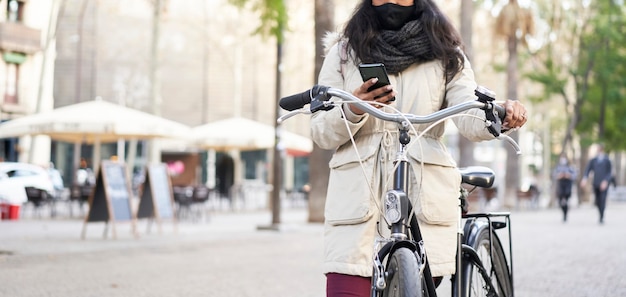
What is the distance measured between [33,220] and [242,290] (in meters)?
15.1

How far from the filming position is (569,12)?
119ft

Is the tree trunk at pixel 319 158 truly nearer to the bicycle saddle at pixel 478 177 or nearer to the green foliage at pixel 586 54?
the bicycle saddle at pixel 478 177

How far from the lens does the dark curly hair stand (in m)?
3.51

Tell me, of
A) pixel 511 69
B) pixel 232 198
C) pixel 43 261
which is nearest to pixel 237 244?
pixel 43 261

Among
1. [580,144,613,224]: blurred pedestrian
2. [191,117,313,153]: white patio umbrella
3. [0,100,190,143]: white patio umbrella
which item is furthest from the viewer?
[191,117,313,153]: white patio umbrella

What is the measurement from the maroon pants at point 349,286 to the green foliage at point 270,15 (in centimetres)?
1049

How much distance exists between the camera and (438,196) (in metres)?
3.40

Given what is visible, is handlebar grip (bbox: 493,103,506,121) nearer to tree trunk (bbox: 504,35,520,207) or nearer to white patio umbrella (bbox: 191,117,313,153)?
white patio umbrella (bbox: 191,117,313,153)

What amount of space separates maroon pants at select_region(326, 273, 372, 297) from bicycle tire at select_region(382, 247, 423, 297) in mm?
260

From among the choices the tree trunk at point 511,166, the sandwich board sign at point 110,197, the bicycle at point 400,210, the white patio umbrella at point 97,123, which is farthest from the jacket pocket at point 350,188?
the tree trunk at point 511,166

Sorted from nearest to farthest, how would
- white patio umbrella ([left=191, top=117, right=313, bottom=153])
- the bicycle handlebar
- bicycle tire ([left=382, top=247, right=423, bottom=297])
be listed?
bicycle tire ([left=382, top=247, right=423, bottom=297]), the bicycle handlebar, white patio umbrella ([left=191, top=117, right=313, bottom=153])

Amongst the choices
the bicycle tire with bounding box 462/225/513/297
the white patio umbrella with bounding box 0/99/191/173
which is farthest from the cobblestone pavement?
the bicycle tire with bounding box 462/225/513/297

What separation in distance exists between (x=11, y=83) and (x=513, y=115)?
41.4 meters

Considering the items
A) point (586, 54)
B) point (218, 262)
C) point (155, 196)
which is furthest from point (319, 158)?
point (586, 54)
